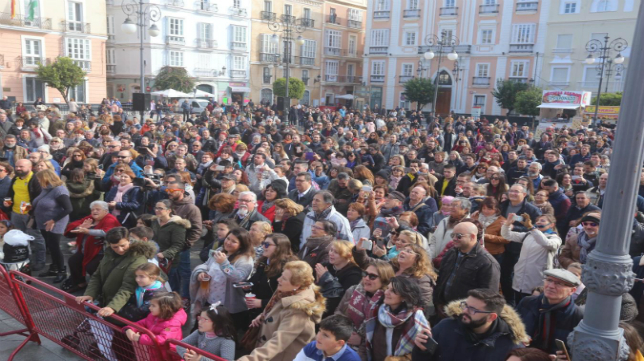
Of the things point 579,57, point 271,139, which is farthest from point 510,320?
point 579,57

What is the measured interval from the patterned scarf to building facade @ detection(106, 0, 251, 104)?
37.1 metres

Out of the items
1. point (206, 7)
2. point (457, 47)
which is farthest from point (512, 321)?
point (457, 47)

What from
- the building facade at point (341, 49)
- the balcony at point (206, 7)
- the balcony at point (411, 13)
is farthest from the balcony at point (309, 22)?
the balcony at point (411, 13)

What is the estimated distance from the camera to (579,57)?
1646 inches

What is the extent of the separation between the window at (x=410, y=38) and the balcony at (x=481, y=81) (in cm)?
652

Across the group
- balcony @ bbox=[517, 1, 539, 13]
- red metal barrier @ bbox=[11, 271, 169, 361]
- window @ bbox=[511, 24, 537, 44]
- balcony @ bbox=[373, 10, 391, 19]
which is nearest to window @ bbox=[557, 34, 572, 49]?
window @ bbox=[511, 24, 537, 44]

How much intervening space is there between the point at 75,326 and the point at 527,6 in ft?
150

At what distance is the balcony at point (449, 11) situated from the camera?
4575cm

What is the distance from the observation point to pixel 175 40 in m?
41.8

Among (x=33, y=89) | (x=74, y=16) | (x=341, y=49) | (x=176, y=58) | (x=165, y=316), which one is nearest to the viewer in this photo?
(x=165, y=316)

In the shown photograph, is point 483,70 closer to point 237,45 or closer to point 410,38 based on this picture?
point 410,38

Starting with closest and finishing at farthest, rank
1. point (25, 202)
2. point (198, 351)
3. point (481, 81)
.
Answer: point (198, 351) → point (25, 202) → point (481, 81)

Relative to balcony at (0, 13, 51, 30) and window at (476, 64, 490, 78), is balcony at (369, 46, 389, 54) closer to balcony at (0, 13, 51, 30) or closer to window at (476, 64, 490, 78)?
window at (476, 64, 490, 78)

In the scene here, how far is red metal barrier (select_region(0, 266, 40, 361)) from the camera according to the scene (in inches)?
207
